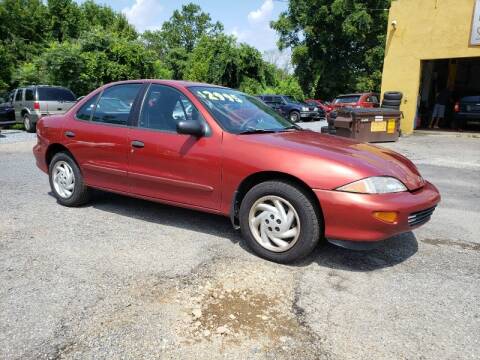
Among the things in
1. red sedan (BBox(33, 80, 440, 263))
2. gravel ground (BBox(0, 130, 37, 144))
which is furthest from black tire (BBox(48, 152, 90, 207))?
gravel ground (BBox(0, 130, 37, 144))

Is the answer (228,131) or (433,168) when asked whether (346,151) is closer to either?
(228,131)

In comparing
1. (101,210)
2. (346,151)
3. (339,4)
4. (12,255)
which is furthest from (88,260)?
(339,4)

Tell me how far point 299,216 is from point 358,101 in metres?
16.4

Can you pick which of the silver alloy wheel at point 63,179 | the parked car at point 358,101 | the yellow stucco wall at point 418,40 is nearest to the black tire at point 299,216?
the silver alloy wheel at point 63,179

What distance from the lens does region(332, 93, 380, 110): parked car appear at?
18.3 m

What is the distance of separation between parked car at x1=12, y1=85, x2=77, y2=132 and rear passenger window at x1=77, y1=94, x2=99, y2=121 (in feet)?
31.8

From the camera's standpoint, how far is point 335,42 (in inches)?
1176

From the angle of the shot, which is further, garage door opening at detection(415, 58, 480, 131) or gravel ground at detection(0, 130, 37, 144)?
garage door opening at detection(415, 58, 480, 131)

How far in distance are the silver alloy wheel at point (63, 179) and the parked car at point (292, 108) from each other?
18260 mm

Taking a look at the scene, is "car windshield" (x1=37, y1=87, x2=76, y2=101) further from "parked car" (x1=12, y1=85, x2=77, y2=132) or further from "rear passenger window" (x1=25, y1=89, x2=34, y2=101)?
"rear passenger window" (x1=25, y1=89, x2=34, y2=101)

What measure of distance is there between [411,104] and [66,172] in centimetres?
1332

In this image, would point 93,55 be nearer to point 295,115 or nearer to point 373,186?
point 295,115

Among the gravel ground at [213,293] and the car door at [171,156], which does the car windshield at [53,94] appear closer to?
the gravel ground at [213,293]

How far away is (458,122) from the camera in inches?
603
